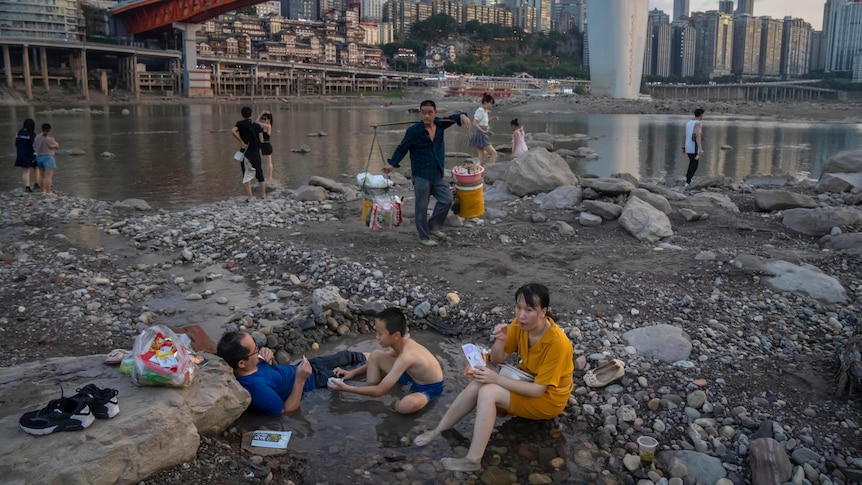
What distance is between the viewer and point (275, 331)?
601cm

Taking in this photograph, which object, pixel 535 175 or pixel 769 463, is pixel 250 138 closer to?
pixel 535 175

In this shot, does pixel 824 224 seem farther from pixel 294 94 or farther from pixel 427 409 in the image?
pixel 294 94

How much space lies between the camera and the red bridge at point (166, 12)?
66.9m

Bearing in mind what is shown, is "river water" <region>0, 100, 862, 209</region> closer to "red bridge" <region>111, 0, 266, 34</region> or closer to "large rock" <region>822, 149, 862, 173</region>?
"large rock" <region>822, 149, 862, 173</region>

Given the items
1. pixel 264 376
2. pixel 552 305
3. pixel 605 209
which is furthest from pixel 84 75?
pixel 264 376

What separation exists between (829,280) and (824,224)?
9.24 ft

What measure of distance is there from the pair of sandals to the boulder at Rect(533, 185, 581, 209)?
542 cm

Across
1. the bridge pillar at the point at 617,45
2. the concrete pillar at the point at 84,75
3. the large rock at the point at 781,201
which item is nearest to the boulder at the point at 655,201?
the large rock at the point at 781,201

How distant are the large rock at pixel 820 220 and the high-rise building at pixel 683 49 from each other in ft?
521

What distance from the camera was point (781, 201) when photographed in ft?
33.6

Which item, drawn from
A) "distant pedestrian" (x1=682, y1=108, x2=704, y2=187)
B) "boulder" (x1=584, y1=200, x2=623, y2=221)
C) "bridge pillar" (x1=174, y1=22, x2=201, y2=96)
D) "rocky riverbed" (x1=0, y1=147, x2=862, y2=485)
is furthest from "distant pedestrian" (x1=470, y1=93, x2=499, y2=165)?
"bridge pillar" (x1=174, y1=22, x2=201, y2=96)

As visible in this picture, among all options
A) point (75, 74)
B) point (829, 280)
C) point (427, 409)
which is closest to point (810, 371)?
point (829, 280)

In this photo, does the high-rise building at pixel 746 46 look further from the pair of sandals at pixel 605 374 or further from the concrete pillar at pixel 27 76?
the pair of sandals at pixel 605 374

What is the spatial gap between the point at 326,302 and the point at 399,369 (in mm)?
1681
